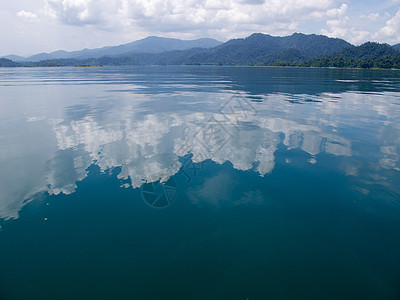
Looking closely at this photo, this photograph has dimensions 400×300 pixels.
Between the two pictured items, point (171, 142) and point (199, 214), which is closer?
point (199, 214)

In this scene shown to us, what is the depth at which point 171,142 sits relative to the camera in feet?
64.0

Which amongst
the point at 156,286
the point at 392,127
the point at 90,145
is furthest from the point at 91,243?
the point at 392,127

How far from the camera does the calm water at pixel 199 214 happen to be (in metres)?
7.79

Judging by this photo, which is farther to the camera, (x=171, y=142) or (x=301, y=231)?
(x=171, y=142)

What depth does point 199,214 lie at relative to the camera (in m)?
11.0

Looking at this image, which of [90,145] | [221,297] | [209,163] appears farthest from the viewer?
[90,145]

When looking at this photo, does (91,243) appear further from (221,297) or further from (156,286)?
(221,297)

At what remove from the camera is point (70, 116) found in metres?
28.6

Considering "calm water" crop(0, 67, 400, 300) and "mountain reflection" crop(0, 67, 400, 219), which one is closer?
"calm water" crop(0, 67, 400, 300)

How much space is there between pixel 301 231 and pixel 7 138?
2370 cm

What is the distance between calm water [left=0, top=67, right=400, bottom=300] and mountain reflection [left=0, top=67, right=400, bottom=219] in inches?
5.1

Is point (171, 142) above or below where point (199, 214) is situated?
above

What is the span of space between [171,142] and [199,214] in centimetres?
950

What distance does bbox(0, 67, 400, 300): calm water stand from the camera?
25.6 feet
